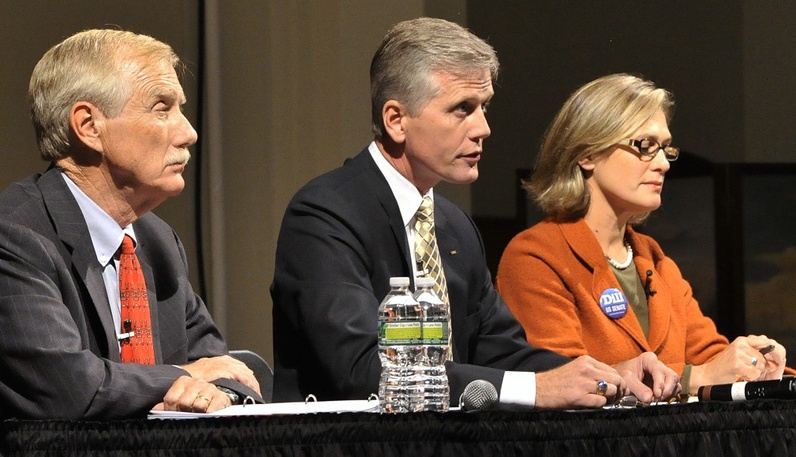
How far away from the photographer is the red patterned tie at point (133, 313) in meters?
2.52

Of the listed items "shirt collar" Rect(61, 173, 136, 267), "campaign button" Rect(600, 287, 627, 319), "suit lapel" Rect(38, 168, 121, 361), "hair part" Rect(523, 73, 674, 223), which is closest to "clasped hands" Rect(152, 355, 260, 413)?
"suit lapel" Rect(38, 168, 121, 361)

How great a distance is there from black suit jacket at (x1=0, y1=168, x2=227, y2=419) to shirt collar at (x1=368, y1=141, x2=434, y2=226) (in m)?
0.56

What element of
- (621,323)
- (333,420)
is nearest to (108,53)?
(333,420)

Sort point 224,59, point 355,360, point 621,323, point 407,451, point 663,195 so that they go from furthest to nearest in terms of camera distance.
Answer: point 224,59 < point 663,195 < point 621,323 < point 355,360 < point 407,451

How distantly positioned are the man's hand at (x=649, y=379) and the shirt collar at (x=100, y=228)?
1075mm

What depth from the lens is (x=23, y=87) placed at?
13.6ft

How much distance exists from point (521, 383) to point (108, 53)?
113 cm

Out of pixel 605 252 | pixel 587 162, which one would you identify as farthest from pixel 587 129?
pixel 605 252

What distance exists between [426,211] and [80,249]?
853 millimetres

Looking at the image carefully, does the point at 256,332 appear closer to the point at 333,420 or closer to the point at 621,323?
the point at 621,323

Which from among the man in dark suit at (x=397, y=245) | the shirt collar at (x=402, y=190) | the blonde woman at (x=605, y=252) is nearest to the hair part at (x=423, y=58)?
the man in dark suit at (x=397, y=245)

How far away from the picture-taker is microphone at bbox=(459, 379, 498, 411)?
1.99 meters

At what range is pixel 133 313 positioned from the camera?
8.32 feet

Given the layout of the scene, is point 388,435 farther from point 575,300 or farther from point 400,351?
point 575,300
